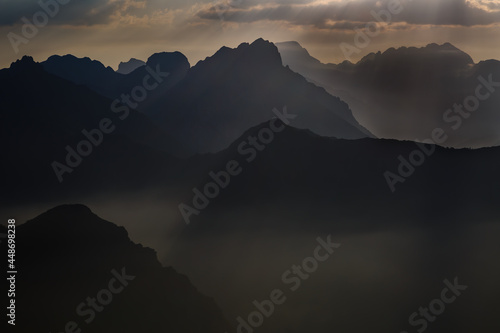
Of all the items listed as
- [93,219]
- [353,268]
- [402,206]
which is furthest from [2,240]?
[402,206]

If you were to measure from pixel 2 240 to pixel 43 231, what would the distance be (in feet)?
24.4

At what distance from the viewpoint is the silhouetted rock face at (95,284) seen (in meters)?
107

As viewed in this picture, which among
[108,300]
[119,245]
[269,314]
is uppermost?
[119,245]

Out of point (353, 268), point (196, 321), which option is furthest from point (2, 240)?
point (353, 268)

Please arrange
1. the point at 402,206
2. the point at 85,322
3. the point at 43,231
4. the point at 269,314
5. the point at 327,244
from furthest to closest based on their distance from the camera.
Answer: the point at 402,206
the point at 327,244
the point at 269,314
the point at 43,231
the point at 85,322

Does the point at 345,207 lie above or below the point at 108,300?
above

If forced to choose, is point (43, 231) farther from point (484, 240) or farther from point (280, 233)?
point (484, 240)

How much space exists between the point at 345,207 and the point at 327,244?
19.1 m

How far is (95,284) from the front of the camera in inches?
4417

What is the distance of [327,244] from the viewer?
180 metres

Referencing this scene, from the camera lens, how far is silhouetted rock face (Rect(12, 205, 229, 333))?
10669 cm

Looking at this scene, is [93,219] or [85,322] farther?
[93,219]

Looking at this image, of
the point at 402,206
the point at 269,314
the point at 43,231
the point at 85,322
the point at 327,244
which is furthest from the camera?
the point at 402,206

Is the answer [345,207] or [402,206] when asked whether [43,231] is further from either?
[402,206]
